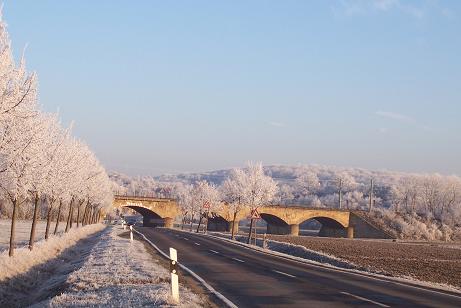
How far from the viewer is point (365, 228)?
12119 cm

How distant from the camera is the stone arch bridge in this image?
379 ft

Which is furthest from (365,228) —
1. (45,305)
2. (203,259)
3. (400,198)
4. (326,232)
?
(45,305)

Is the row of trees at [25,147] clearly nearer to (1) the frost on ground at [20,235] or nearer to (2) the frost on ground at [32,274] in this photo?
(2) the frost on ground at [32,274]

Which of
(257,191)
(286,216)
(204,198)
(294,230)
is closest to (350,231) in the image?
(294,230)

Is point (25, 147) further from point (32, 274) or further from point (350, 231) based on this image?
point (350, 231)

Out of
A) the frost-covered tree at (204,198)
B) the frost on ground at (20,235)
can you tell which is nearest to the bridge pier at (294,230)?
the frost-covered tree at (204,198)

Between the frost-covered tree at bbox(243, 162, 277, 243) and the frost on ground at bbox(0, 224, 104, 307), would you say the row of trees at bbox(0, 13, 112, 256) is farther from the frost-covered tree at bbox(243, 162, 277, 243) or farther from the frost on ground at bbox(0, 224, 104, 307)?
the frost-covered tree at bbox(243, 162, 277, 243)

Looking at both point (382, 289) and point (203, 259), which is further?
point (203, 259)

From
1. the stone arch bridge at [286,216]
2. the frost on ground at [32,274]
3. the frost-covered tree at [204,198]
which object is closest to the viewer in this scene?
the frost on ground at [32,274]

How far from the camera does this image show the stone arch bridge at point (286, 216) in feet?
379

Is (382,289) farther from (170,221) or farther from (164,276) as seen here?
(170,221)

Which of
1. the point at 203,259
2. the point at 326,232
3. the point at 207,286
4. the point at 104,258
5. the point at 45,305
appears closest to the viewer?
the point at 45,305

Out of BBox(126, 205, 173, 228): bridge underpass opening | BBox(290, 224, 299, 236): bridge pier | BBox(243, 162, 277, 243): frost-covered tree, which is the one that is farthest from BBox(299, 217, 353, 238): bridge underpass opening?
BBox(243, 162, 277, 243): frost-covered tree

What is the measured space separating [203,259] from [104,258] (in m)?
6.63
